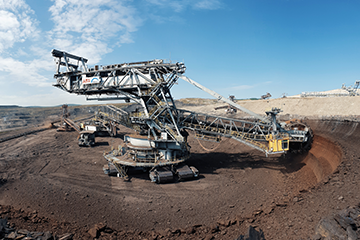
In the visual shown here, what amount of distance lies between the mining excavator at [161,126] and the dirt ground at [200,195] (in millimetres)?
1579

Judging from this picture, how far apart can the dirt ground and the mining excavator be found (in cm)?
158

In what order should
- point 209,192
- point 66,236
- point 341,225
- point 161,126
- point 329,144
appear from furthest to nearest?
point 161,126 < point 329,144 < point 209,192 < point 66,236 < point 341,225

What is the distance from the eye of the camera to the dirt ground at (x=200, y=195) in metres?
9.69

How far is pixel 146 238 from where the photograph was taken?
31.3 feet

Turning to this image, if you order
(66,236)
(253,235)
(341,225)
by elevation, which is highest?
(341,225)

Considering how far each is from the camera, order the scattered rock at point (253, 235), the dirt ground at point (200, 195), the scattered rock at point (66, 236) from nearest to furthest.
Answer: the scattered rock at point (253, 235), the scattered rock at point (66, 236), the dirt ground at point (200, 195)

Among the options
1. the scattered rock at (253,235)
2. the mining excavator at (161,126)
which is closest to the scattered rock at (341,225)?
the scattered rock at (253,235)

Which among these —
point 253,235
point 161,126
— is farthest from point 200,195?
point 161,126

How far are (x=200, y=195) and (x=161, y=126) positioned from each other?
738cm

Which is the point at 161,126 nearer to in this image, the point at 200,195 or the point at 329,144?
the point at 200,195

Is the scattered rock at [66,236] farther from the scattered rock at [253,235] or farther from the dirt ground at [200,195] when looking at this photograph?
the scattered rock at [253,235]

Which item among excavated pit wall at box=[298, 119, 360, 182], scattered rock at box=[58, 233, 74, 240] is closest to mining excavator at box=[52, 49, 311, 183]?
excavated pit wall at box=[298, 119, 360, 182]

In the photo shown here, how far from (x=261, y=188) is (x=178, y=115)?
9.86m

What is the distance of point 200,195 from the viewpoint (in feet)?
44.9
